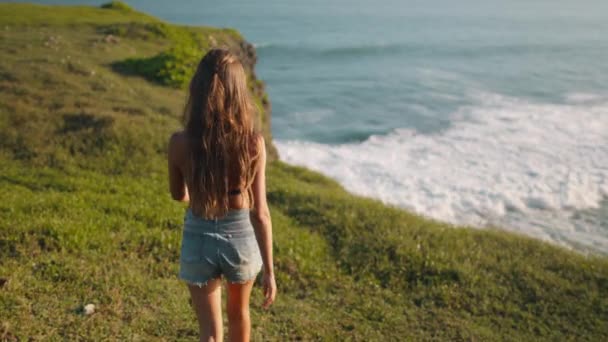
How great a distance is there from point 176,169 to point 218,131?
0.48 metres

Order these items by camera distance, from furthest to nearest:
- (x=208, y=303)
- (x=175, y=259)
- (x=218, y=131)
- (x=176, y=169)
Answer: (x=175, y=259) < (x=208, y=303) < (x=176, y=169) < (x=218, y=131)

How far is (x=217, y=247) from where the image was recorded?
3.59m

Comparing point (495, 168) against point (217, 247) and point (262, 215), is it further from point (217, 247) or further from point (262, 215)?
point (217, 247)

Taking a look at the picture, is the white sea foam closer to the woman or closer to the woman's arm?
the woman

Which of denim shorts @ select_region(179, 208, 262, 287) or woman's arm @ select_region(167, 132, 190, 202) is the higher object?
woman's arm @ select_region(167, 132, 190, 202)

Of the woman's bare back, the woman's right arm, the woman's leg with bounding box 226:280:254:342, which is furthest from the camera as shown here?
the woman's leg with bounding box 226:280:254:342

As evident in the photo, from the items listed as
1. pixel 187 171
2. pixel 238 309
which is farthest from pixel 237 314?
pixel 187 171

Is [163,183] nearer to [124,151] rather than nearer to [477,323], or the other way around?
[124,151]

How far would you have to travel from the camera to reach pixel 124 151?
1080 cm

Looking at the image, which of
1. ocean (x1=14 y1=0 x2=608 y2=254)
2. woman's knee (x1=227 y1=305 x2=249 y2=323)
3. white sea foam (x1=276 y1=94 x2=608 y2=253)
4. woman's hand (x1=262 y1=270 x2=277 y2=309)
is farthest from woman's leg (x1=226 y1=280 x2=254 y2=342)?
white sea foam (x1=276 y1=94 x2=608 y2=253)

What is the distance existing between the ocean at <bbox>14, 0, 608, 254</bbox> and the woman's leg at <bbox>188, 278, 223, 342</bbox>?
11554 millimetres

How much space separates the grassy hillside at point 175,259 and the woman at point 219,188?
2.00 metres

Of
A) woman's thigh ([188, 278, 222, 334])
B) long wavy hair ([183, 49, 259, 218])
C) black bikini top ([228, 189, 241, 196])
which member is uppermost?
long wavy hair ([183, 49, 259, 218])

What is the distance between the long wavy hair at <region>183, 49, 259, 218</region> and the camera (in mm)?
3385
